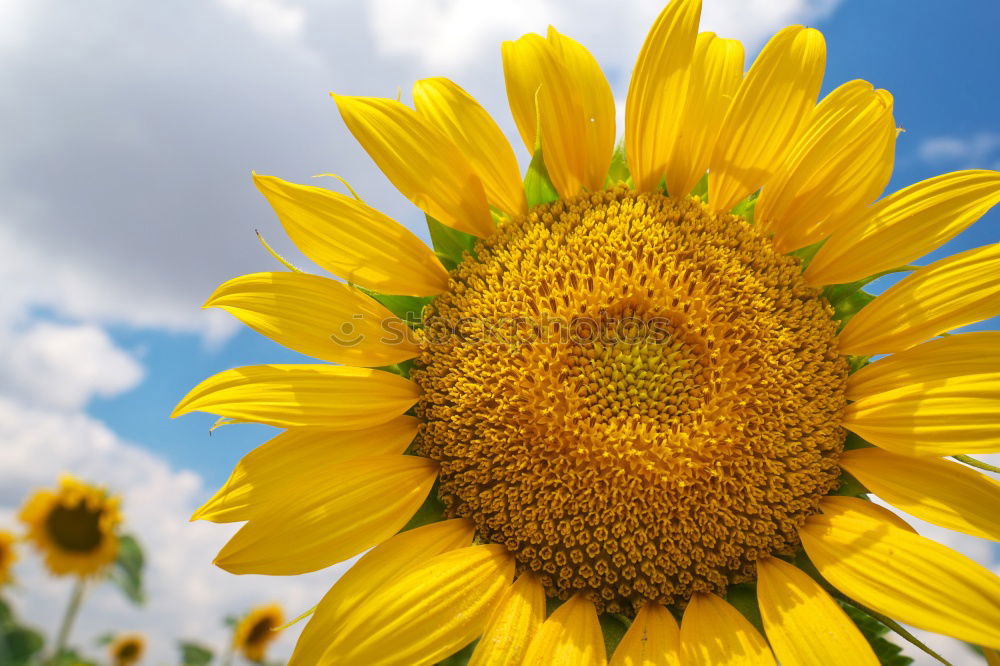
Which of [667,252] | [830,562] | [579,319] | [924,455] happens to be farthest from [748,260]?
[830,562]

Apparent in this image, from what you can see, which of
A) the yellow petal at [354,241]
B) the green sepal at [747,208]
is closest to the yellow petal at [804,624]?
the green sepal at [747,208]

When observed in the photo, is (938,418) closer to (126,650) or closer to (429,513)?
(429,513)

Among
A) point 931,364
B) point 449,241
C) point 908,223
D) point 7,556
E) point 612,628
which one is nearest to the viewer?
point 612,628

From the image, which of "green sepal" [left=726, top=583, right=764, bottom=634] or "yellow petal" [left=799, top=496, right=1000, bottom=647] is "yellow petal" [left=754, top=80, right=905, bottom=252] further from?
"green sepal" [left=726, top=583, right=764, bottom=634]

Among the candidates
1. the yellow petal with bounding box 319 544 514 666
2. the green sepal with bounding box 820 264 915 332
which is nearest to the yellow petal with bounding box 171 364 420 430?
the yellow petal with bounding box 319 544 514 666

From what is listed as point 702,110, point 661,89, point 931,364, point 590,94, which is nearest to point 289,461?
point 590,94

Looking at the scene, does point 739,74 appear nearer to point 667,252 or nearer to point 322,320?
point 667,252

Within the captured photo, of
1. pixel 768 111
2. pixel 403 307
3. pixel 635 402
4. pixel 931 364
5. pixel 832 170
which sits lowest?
pixel 635 402
